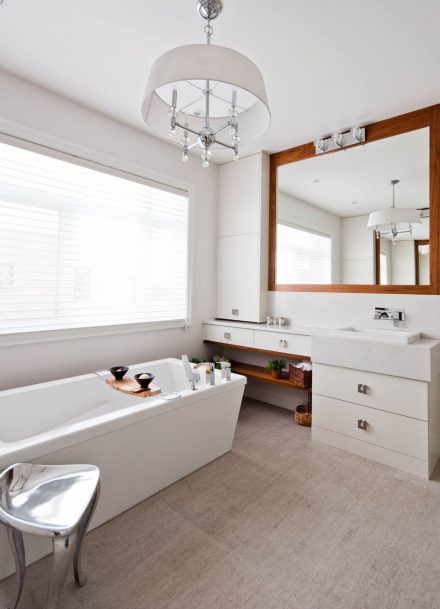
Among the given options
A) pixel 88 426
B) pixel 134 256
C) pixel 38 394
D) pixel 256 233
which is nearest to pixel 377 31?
pixel 256 233

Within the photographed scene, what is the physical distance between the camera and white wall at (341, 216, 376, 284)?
287 cm

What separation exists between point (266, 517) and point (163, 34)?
2.74m

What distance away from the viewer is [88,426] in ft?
5.34

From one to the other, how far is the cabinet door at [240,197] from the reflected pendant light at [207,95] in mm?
1570

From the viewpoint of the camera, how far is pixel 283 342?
9.84 ft

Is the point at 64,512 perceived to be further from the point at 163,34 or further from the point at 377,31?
the point at 377,31

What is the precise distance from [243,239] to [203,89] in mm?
1934

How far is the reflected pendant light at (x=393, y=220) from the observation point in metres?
2.66

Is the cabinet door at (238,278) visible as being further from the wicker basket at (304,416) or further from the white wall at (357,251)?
the wicker basket at (304,416)

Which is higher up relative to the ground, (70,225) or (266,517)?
(70,225)

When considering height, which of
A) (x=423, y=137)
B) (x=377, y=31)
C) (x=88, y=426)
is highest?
(x=377, y=31)

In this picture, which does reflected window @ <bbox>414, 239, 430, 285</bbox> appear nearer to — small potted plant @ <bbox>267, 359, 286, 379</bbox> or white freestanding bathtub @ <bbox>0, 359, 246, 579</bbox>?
small potted plant @ <bbox>267, 359, 286, 379</bbox>

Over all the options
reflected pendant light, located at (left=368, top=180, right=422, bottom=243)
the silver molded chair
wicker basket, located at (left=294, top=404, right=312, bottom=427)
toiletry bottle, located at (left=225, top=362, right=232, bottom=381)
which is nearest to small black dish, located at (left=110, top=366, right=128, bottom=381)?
toiletry bottle, located at (left=225, top=362, right=232, bottom=381)

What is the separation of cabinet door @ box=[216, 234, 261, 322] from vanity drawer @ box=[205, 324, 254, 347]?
0.21 m
